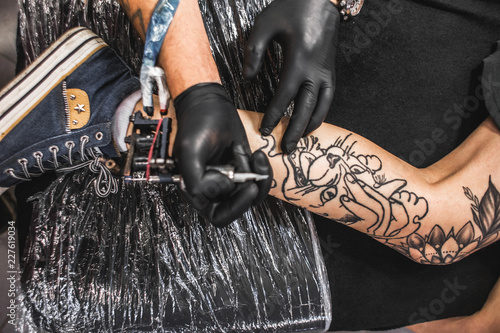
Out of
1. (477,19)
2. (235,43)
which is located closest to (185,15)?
(235,43)

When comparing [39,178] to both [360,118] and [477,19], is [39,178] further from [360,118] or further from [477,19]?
[477,19]

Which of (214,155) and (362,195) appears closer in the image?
(214,155)

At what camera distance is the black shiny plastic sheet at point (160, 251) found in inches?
42.8

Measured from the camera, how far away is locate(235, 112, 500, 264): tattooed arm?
106 cm

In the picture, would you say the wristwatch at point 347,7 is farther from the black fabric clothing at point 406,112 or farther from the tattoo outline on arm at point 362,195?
the tattoo outline on arm at point 362,195

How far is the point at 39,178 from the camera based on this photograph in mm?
1239

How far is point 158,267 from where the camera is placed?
1137 millimetres

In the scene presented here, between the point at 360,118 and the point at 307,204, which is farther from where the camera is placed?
the point at 360,118

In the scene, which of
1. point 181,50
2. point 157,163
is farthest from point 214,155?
point 181,50

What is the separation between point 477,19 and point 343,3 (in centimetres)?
79

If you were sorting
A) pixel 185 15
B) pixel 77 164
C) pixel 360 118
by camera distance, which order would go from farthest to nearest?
pixel 360 118 → pixel 77 164 → pixel 185 15

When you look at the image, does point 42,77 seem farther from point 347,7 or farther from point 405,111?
point 405,111

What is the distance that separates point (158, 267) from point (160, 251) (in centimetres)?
6

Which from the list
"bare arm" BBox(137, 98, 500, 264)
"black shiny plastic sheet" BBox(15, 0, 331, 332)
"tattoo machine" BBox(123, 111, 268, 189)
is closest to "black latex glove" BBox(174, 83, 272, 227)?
"tattoo machine" BBox(123, 111, 268, 189)
